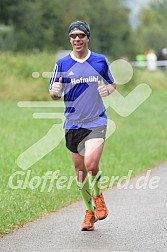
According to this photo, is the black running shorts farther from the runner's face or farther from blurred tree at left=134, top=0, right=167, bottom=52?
blurred tree at left=134, top=0, right=167, bottom=52

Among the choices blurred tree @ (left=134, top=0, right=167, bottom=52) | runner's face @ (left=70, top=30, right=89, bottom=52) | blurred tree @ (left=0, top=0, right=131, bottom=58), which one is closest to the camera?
runner's face @ (left=70, top=30, right=89, bottom=52)

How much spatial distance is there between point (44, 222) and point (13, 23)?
48756 mm

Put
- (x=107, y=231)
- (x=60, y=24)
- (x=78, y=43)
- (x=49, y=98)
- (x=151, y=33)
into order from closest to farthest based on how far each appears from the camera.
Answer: (x=78, y=43)
(x=107, y=231)
(x=49, y=98)
(x=60, y=24)
(x=151, y=33)

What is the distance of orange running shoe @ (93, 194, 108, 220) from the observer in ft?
30.4

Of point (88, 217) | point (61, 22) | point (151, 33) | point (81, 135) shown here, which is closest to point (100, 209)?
point (88, 217)

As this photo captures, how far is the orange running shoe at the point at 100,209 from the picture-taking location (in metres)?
9.27

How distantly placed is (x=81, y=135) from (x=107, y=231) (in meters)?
1.11

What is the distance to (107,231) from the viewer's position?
30.2 ft

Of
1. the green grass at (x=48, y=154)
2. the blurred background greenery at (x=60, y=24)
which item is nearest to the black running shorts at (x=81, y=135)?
the green grass at (x=48, y=154)

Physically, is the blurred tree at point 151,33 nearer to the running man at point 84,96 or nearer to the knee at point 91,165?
the running man at point 84,96

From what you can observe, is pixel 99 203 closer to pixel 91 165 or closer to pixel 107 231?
pixel 107 231

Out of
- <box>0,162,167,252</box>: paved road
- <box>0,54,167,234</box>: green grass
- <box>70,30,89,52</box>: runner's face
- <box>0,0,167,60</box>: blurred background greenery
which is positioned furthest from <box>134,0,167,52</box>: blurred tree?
<box>70,30,89,52</box>: runner's face

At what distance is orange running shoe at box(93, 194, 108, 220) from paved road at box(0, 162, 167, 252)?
17 centimetres

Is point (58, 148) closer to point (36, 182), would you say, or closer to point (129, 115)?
point (36, 182)
